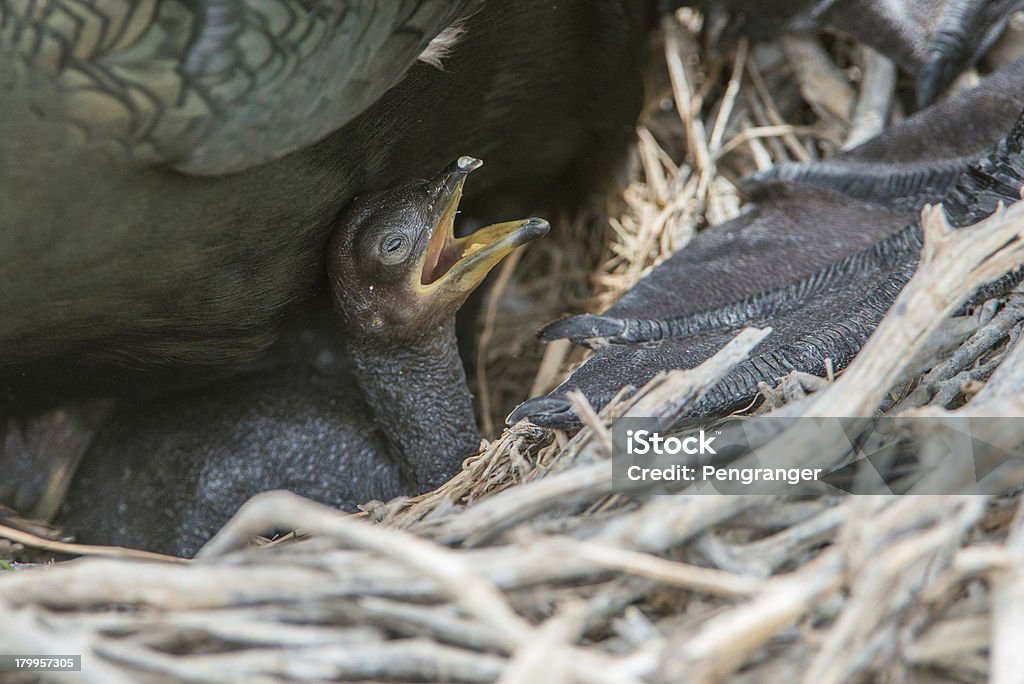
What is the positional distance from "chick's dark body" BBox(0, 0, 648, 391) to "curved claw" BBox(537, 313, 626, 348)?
37 cm

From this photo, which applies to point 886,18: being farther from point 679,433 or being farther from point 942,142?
point 679,433

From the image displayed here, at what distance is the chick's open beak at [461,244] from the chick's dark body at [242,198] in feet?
0.36

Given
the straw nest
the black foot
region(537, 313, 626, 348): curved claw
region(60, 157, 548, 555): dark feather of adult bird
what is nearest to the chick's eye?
region(60, 157, 548, 555): dark feather of adult bird

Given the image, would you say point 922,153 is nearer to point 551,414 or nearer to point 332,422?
point 551,414

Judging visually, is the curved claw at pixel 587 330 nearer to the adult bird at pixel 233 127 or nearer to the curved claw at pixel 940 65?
the adult bird at pixel 233 127

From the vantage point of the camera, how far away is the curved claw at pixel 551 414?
49.1 inches

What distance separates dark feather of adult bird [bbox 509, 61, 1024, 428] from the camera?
1372mm

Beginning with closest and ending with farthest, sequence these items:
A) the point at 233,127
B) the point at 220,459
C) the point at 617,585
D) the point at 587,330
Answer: the point at 617,585, the point at 233,127, the point at 587,330, the point at 220,459

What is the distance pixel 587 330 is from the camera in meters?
1.50

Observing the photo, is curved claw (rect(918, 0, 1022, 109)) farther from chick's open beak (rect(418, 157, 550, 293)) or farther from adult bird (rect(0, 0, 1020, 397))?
chick's open beak (rect(418, 157, 550, 293))

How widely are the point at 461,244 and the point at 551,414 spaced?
0.54 meters

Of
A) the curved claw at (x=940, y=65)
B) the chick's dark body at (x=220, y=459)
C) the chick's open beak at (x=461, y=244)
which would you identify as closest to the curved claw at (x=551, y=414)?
the chick's open beak at (x=461, y=244)

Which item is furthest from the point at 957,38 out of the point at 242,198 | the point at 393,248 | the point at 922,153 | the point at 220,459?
the point at 220,459

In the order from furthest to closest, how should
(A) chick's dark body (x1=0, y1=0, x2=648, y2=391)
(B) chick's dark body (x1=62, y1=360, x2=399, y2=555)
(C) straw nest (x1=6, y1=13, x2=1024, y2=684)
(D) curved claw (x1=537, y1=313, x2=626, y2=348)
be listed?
(B) chick's dark body (x1=62, y1=360, x2=399, y2=555), (D) curved claw (x1=537, y1=313, x2=626, y2=348), (A) chick's dark body (x1=0, y1=0, x2=648, y2=391), (C) straw nest (x1=6, y1=13, x2=1024, y2=684)
